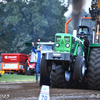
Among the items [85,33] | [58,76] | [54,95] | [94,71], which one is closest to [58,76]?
[58,76]

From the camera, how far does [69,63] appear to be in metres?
10.8

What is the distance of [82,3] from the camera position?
2164cm

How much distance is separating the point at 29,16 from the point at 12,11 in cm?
293

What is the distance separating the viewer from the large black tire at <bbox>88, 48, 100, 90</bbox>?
420 inches

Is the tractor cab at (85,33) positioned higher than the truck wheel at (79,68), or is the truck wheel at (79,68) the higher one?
the tractor cab at (85,33)

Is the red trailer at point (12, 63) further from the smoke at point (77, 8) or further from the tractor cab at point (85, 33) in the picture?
the tractor cab at point (85, 33)

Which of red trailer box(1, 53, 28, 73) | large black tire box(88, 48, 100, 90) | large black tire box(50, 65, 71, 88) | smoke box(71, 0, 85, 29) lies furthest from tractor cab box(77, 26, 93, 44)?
red trailer box(1, 53, 28, 73)

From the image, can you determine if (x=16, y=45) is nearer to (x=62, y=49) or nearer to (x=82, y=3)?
(x=82, y=3)

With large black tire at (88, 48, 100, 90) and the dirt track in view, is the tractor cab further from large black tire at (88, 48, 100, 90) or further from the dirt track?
the dirt track

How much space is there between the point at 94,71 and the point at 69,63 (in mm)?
882

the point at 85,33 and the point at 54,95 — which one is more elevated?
the point at 85,33

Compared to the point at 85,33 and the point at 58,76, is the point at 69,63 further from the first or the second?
the point at 85,33

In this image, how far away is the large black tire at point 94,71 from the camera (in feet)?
35.0

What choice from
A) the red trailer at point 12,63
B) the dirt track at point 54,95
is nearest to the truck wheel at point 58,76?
the dirt track at point 54,95
